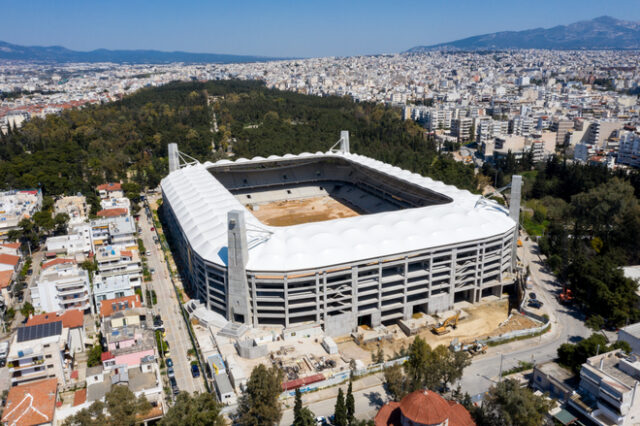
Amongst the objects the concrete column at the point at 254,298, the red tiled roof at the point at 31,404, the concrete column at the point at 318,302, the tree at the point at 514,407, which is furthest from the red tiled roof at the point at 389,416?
the red tiled roof at the point at 31,404

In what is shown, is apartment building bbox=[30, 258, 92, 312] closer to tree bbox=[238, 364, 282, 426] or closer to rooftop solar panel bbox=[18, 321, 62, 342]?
rooftop solar panel bbox=[18, 321, 62, 342]

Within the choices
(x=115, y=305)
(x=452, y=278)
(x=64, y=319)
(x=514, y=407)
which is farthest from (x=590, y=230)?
(x=64, y=319)

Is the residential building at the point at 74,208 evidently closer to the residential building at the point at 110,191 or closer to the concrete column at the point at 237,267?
the residential building at the point at 110,191

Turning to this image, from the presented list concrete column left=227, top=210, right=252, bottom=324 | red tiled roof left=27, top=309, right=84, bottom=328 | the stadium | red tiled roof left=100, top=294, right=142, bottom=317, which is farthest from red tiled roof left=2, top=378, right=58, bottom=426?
the stadium

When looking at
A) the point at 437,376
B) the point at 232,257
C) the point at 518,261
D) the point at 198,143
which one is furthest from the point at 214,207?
the point at 198,143

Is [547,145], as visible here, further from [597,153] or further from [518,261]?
[518,261]

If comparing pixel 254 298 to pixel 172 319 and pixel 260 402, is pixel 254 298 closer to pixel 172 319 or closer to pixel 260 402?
pixel 172 319
